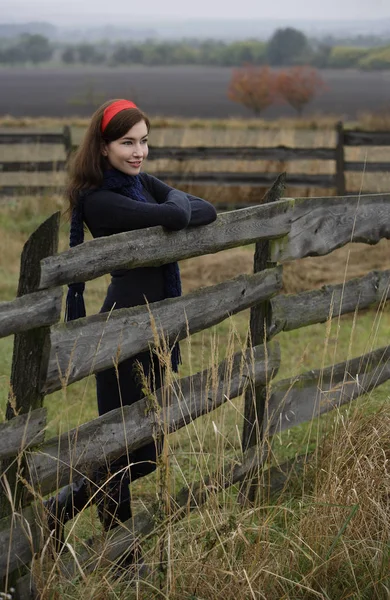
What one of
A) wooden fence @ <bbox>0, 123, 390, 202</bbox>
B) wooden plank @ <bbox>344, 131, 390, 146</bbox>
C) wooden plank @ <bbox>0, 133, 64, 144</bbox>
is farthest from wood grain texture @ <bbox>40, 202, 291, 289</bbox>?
wooden plank @ <bbox>0, 133, 64, 144</bbox>

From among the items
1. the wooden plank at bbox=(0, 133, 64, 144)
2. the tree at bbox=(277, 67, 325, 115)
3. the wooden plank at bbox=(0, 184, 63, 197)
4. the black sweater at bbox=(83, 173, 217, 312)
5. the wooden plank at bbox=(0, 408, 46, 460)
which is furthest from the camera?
the tree at bbox=(277, 67, 325, 115)

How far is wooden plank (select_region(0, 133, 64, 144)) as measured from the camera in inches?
568

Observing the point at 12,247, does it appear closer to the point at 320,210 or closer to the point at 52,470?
the point at 320,210

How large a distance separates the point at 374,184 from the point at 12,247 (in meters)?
6.89

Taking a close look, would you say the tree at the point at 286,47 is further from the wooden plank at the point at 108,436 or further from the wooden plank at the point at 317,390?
the wooden plank at the point at 108,436

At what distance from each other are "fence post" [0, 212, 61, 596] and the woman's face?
676mm

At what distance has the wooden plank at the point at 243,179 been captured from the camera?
14.0 m

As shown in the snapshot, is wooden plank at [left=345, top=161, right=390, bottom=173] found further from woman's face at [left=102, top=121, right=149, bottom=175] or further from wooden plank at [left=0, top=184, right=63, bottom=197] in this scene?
woman's face at [left=102, top=121, right=149, bottom=175]

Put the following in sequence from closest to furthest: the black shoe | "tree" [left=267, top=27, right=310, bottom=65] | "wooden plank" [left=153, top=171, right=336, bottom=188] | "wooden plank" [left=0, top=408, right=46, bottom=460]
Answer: "wooden plank" [left=0, top=408, right=46, bottom=460] → the black shoe → "wooden plank" [left=153, top=171, right=336, bottom=188] → "tree" [left=267, top=27, right=310, bottom=65]

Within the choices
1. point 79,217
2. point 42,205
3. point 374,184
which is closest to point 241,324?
point 79,217

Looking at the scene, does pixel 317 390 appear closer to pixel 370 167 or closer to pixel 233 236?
pixel 233 236

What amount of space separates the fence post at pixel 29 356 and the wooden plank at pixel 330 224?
1360mm

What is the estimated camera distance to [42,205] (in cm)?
1266

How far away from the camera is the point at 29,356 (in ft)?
9.93
